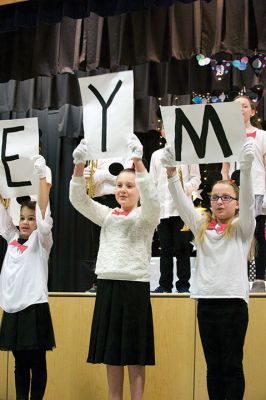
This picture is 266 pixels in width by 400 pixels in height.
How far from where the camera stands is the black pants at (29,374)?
377 centimetres

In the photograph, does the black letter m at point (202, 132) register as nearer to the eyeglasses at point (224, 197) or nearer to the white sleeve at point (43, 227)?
the eyeglasses at point (224, 197)

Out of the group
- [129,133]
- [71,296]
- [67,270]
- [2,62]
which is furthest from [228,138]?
[67,270]

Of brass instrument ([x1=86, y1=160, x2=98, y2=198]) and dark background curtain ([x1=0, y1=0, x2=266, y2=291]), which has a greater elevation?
dark background curtain ([x1=0, y1=0, x2=266, y2=291])

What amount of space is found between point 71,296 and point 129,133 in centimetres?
150

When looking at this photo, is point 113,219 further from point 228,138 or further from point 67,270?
point 67,270

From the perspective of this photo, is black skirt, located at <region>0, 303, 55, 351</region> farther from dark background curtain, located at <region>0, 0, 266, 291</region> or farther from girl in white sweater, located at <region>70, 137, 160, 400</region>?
dark background curtain, located at <region>0, 0, 266, 291</region>

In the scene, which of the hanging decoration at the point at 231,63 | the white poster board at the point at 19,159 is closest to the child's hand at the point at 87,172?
the white poster board at the point at 19,159

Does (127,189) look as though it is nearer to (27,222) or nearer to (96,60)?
(27,222)

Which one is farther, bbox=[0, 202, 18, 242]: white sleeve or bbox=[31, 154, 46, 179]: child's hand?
bbox=[0, 202, 18, 242]: white sleeve

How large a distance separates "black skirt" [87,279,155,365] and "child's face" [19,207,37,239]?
0.75 meters

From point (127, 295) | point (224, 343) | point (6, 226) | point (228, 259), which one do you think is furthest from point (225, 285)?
point (6, 226)

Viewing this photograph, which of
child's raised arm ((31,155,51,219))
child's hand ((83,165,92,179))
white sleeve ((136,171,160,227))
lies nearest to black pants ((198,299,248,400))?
white sleeve ((136,171,160,227))

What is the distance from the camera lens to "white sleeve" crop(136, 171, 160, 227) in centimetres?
334

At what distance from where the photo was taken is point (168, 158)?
335cm
